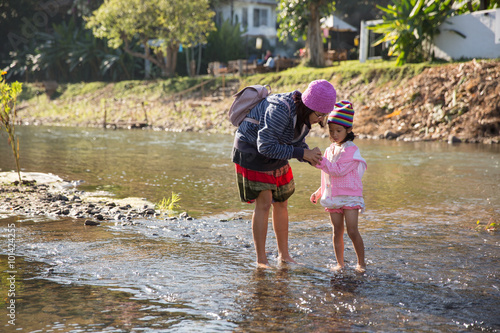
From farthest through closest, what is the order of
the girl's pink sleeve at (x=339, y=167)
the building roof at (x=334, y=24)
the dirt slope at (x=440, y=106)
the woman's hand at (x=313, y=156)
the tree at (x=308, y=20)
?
1. the building roof at (x=334, y=24)
2. the tree at (x=308, y=20)
3. the dirt slope at (x=440, y=106)
4. the girl's pink sleeve at (x=339, y=167)
5. the woman's hand at (x=313, y=156)

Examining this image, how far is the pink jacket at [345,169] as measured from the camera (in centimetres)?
448

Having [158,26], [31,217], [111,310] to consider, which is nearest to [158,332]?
[111,310]

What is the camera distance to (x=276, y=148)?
4.30 meters

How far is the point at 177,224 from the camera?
20.7 feet

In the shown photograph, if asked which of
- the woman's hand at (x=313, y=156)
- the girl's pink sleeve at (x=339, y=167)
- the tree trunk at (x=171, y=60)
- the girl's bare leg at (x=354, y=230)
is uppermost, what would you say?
the tree trunk at (x=171, y=60)

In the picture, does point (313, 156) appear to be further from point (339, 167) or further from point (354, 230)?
point (354, 230)

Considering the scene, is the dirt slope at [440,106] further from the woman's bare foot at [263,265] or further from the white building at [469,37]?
the woman's bare foot at [263,265]

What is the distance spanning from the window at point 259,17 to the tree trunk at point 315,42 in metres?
16.0

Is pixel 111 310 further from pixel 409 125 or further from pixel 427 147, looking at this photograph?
pixel 409 125

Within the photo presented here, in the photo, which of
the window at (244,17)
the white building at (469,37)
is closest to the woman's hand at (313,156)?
the white building at (469,37)

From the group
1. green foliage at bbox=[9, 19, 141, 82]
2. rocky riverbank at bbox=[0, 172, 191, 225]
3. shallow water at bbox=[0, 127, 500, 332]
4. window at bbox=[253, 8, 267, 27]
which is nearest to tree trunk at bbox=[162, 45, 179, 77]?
green foliage at bbox=[9, 19, 141, 82]

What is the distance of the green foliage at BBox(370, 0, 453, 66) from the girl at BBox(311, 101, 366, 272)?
1950 centimetres

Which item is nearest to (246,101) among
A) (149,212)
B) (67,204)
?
(149,212)

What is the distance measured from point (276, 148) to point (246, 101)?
0.52 metres
